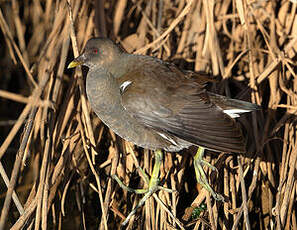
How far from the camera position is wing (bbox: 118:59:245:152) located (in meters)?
2.38

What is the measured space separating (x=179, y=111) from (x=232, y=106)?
0.30m

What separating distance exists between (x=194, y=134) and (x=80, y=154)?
84 cm

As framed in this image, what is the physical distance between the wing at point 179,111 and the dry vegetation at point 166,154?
0.35 metres

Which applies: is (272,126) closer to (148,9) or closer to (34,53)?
(148,9)

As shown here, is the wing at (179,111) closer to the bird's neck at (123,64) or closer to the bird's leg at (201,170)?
the bird's neck at (123,64)

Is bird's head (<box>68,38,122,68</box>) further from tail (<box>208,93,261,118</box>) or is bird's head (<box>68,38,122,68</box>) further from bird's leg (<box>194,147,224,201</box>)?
bird's leg (<box>194,147,224,201</box>)

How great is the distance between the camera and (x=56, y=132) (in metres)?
2.87

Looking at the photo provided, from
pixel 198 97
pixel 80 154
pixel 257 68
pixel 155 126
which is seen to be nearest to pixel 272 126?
pixel 257 68

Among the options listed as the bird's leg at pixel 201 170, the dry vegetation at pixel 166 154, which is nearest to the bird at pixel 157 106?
the bird's leg at pixel 201 170

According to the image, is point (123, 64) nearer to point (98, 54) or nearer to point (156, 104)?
point (98, 54)

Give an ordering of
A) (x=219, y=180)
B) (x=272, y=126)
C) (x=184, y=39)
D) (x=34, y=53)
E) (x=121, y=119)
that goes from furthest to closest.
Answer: (x=34, y=53) → (x=184, y=39) → (x=272, y=126) → (x=219, y=180) → (x=121, y=119)

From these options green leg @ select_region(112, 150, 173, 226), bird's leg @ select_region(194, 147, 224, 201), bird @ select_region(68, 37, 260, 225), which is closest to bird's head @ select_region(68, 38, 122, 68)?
bird @ select_region(68, 37, 260, 225)

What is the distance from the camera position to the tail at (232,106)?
8.36 feet

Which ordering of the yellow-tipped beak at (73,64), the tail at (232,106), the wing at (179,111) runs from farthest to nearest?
1. the yellow-tipped beak at (73,64)
2. the tail at (232,106)
3. the wing at (179,111)
